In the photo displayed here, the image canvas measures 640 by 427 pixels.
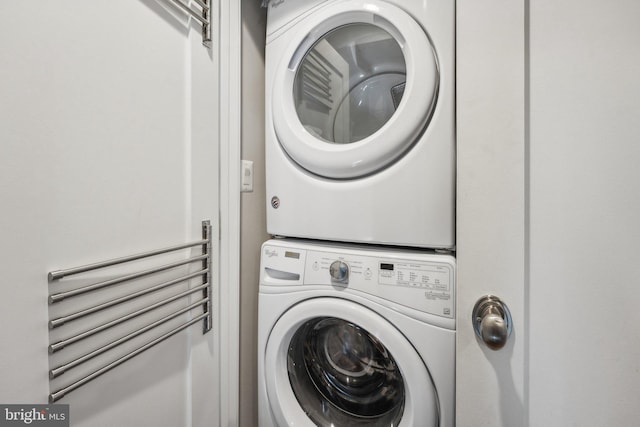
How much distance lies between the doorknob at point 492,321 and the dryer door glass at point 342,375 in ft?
1.60

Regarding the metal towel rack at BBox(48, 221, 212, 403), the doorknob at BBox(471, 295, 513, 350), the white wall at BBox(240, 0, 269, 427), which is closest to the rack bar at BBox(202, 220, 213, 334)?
the metal towel rack at BBox(48, 221, 212, 403)

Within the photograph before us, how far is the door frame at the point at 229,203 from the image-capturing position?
0.98m

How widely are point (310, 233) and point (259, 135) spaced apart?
1.70 feet

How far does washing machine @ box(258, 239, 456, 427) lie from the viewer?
2.48 feet

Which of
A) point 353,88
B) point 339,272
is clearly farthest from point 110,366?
point 353,88

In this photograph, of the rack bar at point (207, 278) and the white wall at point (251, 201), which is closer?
the rack bar at point (207, 278)

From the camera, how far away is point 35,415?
0.56m

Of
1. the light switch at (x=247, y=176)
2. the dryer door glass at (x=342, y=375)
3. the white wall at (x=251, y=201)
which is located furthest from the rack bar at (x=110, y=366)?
the light switch at (x=247, y=176)

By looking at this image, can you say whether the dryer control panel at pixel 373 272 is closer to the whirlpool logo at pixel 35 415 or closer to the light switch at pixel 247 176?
the light switch at pixel 247 176

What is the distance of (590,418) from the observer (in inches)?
17.4

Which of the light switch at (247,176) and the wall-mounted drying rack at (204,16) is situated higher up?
the wall-mounted drying rack at (204,16)

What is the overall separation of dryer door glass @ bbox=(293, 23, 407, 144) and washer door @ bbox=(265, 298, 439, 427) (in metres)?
0.63

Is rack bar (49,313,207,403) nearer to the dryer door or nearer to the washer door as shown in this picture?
the washer door

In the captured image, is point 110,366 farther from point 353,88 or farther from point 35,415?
point 353,88
